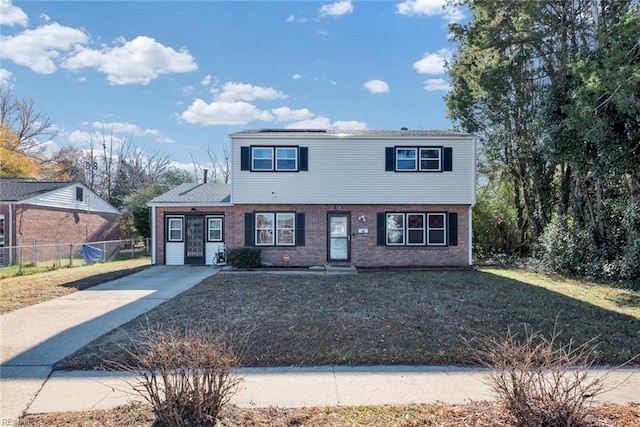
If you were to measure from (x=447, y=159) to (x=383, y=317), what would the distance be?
959 cm

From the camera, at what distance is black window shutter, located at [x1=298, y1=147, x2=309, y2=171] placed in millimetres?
14344

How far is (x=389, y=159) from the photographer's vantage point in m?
14.4

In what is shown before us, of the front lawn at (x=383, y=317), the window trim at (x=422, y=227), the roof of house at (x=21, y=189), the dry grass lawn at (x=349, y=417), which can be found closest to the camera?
the dry grass lawn at (x=349, y=417)

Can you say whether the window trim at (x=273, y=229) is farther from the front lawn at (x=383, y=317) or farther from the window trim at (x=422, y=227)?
the window trim at (x=422, y=227)

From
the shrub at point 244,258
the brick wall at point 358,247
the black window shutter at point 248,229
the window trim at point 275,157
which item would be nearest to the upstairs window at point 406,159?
the brick wall at point 358,247

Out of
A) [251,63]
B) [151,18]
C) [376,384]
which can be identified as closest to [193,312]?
[376,384]

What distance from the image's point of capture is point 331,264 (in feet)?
47.3

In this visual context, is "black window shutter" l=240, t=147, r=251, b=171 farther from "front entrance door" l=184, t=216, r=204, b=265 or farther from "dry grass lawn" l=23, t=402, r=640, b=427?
"dry grass lawn" l=23, t=402, r=640, b=427

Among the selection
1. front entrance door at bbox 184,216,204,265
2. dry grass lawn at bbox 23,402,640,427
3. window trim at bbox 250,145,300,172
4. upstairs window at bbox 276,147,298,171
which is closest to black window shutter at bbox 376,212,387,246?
window trim at bbox 250,145,300,172

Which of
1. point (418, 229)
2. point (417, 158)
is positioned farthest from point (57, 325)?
point (417, 158)

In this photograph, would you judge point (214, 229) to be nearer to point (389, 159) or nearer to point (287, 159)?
point (287, 159)

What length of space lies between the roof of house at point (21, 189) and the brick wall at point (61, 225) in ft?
2.00

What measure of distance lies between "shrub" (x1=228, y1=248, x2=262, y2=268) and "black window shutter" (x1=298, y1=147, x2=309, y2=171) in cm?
389

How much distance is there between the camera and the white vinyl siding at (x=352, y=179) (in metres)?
14.3
